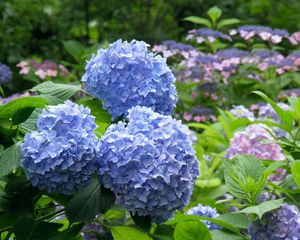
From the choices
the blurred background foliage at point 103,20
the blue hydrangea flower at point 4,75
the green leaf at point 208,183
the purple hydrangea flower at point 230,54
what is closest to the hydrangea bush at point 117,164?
the green leaf at point 208,183

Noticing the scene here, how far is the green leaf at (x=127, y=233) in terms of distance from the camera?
158 centimetres

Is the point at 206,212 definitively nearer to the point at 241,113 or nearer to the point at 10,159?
the point at 10,159

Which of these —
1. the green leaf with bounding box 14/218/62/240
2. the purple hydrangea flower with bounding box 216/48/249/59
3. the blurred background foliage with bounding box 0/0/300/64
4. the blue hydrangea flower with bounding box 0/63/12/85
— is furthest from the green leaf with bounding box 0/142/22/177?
the blurred background foliage with bounding box 0/0/300/64

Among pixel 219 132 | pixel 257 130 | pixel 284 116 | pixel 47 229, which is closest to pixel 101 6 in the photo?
pixel 219 132

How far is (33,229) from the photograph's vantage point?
1.52m

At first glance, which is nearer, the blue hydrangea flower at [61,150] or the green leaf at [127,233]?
the blue hydrangea flower at [61,150]

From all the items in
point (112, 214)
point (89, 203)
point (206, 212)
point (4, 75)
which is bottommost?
point (4, 75)

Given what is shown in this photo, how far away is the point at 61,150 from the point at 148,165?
175 mm

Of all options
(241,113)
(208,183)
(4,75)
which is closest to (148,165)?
(208,183)

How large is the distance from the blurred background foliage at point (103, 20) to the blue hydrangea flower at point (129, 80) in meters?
3.81

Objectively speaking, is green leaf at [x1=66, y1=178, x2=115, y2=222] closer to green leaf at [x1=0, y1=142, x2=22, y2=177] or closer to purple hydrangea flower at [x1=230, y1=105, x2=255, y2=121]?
green leaf at [x1=0, y1=142, x2=22, y2=177]

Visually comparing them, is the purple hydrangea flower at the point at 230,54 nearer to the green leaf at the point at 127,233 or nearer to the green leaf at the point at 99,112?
the green leaf at the point at 99,112

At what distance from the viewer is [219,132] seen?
3.27 meters

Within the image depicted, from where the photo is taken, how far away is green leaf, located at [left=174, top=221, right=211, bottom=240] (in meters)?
1.55
